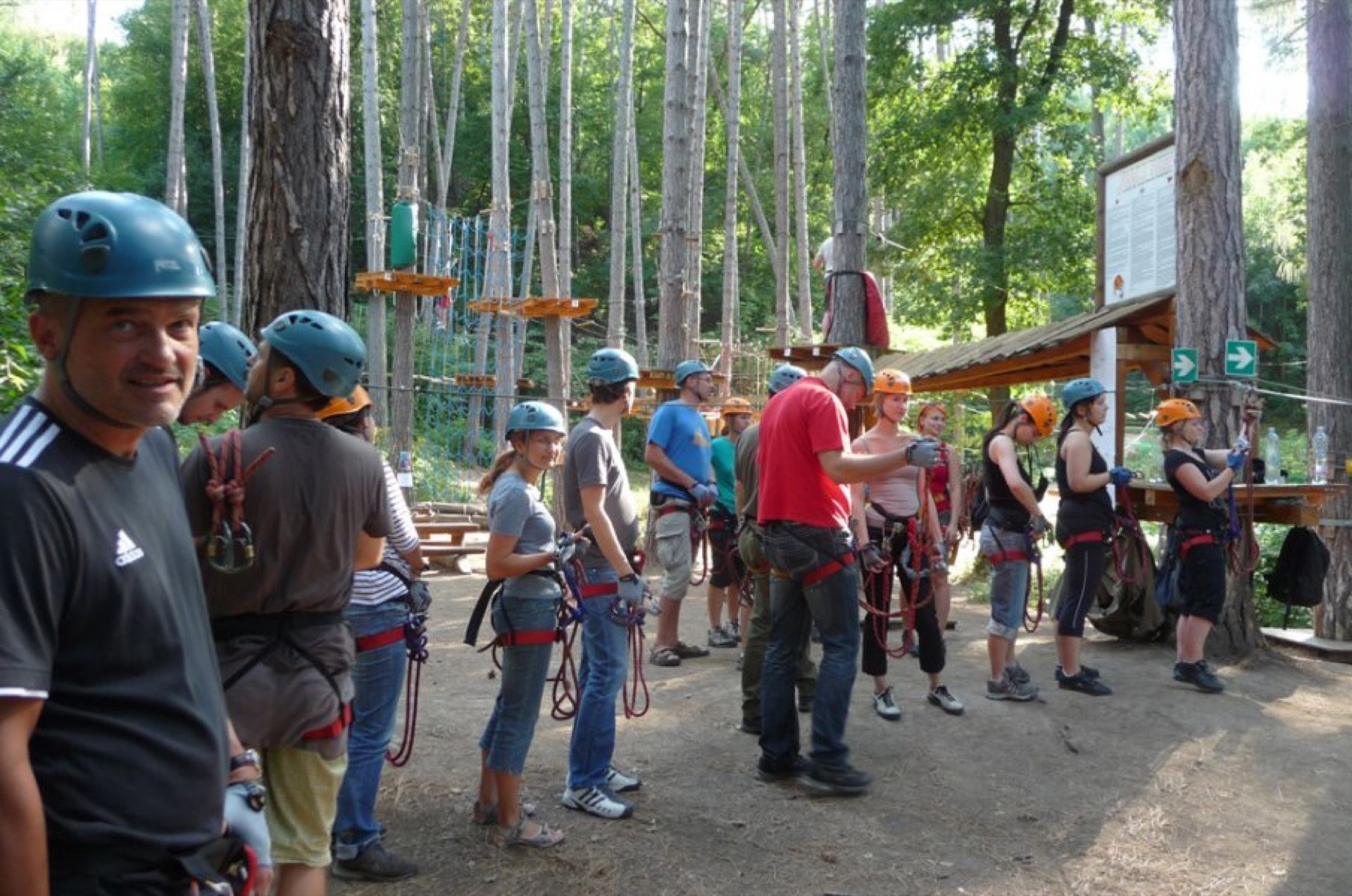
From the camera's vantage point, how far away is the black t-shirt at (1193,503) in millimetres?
6892

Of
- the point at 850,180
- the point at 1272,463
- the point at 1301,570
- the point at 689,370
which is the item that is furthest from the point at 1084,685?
the point at 850,180

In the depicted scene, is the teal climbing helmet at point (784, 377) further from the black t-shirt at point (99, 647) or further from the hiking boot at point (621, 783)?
the black t-shirt at point (99, 647)

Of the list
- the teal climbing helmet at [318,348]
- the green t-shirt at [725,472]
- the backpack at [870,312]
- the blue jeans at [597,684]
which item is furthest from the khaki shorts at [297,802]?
the backpack at [870,312]

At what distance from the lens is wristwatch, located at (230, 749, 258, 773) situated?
2.11m

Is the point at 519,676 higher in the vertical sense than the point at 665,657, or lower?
higher

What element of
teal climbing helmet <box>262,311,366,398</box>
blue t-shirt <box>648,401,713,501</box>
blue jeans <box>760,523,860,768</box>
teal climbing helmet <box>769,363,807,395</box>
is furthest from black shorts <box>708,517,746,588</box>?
teal climbing helmet <box>262,311,366,398</box>

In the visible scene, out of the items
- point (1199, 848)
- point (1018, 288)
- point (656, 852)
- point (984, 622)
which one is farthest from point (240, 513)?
point (1018, 288)

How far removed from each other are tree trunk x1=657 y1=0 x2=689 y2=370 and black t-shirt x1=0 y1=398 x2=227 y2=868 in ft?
34.0

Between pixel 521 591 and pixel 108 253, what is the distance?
2686 mm

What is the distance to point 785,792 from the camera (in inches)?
200

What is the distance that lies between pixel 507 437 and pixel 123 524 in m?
2.71

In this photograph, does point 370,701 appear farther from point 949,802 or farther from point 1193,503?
point 1193,503

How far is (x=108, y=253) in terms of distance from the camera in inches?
67.2

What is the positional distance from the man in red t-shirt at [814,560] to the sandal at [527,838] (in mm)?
1238
